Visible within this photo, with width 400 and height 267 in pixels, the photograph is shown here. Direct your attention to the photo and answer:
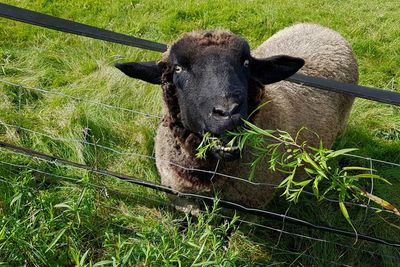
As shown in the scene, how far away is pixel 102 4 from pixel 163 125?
3.82 metres

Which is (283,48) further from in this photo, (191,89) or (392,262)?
(392,262)

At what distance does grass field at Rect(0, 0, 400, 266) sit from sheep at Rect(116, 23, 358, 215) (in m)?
0.33

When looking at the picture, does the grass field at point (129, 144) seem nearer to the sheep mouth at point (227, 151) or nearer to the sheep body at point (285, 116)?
the sheep body at point (285, 116)

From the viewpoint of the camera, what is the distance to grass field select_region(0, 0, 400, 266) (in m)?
2.81

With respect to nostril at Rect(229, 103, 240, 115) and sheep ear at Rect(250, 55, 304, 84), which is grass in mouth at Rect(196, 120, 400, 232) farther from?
sheep ear at Rect(250, 55, 304, 84)

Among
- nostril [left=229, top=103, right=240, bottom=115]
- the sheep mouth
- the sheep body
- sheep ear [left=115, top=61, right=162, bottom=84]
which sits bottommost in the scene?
the sheep body

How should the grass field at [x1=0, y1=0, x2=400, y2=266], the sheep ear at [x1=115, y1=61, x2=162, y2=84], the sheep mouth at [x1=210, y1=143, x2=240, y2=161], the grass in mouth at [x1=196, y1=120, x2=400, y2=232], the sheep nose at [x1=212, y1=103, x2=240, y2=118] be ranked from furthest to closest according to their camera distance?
the sheep ear at [x1=115, y1=61, x2=162, y2=84] → the grass field at [x1=0, y1=0, x2=400, y2=266] → the sheep mouth at [x1=210, y1=143, x2=240, y2=161] → the sheep nose at [x1=212, y1=103, x2=240, y2=118] → the grass in mouth at [x1=196, y1=120, x2=400, y2=232]

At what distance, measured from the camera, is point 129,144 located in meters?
4.58

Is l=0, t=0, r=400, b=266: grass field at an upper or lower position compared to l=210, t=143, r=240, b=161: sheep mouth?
lower

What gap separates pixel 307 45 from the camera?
4496 millimetres

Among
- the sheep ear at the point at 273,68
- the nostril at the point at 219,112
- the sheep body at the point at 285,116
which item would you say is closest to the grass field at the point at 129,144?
the sheep body at the point at 285,116

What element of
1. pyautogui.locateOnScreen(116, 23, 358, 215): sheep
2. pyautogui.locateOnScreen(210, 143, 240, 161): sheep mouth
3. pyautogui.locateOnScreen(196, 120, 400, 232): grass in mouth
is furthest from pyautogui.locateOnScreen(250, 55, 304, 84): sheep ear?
pyautogui.locateOnScreen(210, 143, 240, 161): sheep mouth

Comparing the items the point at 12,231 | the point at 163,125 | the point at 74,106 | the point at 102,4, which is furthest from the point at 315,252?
the point at 102,4

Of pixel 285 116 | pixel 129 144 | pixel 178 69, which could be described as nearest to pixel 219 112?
pixel 178 69
